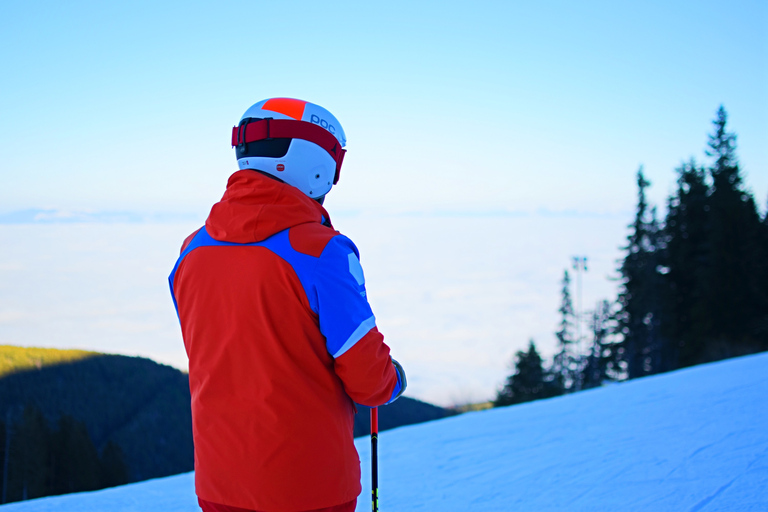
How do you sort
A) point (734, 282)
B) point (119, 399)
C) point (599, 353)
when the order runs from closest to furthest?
point (734, 282) < point (599, 353) < point (119, 399)

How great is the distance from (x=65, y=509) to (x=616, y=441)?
4.31 metres

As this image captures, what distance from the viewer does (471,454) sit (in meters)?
5.24

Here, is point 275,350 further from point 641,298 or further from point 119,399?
point 119,399

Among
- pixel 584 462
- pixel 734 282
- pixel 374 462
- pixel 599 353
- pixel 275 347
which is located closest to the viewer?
pixel 275 347

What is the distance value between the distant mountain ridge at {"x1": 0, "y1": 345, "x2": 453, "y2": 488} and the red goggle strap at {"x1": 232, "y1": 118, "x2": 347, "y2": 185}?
5491 centimetres

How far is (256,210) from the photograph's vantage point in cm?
149

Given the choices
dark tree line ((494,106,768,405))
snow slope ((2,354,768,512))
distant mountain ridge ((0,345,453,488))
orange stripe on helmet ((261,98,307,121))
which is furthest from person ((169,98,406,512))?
distant mountain ridge ((0,345,453,488))

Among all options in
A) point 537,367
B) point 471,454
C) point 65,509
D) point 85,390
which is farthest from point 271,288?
point 85,390

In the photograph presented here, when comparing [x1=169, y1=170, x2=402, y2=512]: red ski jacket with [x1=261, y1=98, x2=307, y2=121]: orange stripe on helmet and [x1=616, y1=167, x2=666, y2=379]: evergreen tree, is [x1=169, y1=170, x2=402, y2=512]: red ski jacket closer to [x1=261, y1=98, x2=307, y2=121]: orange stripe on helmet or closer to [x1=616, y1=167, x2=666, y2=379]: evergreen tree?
[x1=261, y1=98, x2=307, y2=121]: orange stripe on helmet

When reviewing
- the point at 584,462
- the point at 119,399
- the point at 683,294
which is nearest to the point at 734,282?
the point at 683,294

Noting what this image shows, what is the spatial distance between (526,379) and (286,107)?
36334 millimetres

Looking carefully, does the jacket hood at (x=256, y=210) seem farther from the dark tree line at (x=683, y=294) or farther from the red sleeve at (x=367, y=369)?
the dark tree line at (x=683, y=294)

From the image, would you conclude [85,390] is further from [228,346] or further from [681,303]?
[228,346]

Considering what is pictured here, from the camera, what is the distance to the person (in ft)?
4.74
